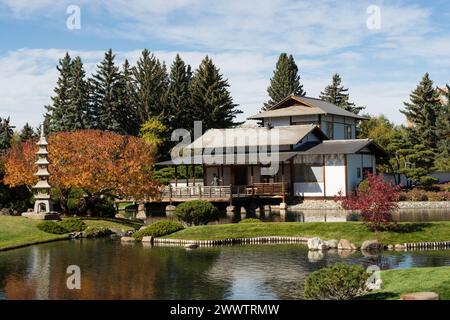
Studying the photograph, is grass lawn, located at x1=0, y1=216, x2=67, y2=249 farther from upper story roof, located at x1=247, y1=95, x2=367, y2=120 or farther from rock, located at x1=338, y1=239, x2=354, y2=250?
upper story roof, located at x1=247, y1=95, x2=367, y2=120

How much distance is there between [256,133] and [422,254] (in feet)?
126

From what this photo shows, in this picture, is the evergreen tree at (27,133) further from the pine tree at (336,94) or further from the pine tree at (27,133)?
the pine tree at (336,94)

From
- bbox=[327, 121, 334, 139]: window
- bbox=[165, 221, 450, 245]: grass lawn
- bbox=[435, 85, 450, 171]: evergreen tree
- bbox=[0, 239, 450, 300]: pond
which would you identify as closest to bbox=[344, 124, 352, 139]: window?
bbox=[327, 121, 334, 139]: window

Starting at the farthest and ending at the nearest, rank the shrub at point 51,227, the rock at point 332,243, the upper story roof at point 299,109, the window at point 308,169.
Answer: the upper story roof at point 299,109
the window at point 308,169
the shrub at point 51,227
the rock at point 332,243

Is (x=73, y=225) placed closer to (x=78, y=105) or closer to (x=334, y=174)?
(x=334, y=174)

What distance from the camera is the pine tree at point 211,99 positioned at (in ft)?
288

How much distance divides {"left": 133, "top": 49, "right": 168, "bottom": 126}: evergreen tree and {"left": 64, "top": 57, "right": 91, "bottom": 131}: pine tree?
7169 millimetres

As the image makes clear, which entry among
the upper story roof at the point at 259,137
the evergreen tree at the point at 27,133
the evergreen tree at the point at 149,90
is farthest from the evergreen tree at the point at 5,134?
→ the upper story roof at the point at 259,137

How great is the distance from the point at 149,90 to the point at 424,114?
1454 inches

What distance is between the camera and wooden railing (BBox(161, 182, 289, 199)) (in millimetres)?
57759

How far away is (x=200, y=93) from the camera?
88625mm

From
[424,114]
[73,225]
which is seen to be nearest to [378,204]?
[73,225]

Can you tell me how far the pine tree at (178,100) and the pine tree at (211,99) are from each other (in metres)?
1.05
